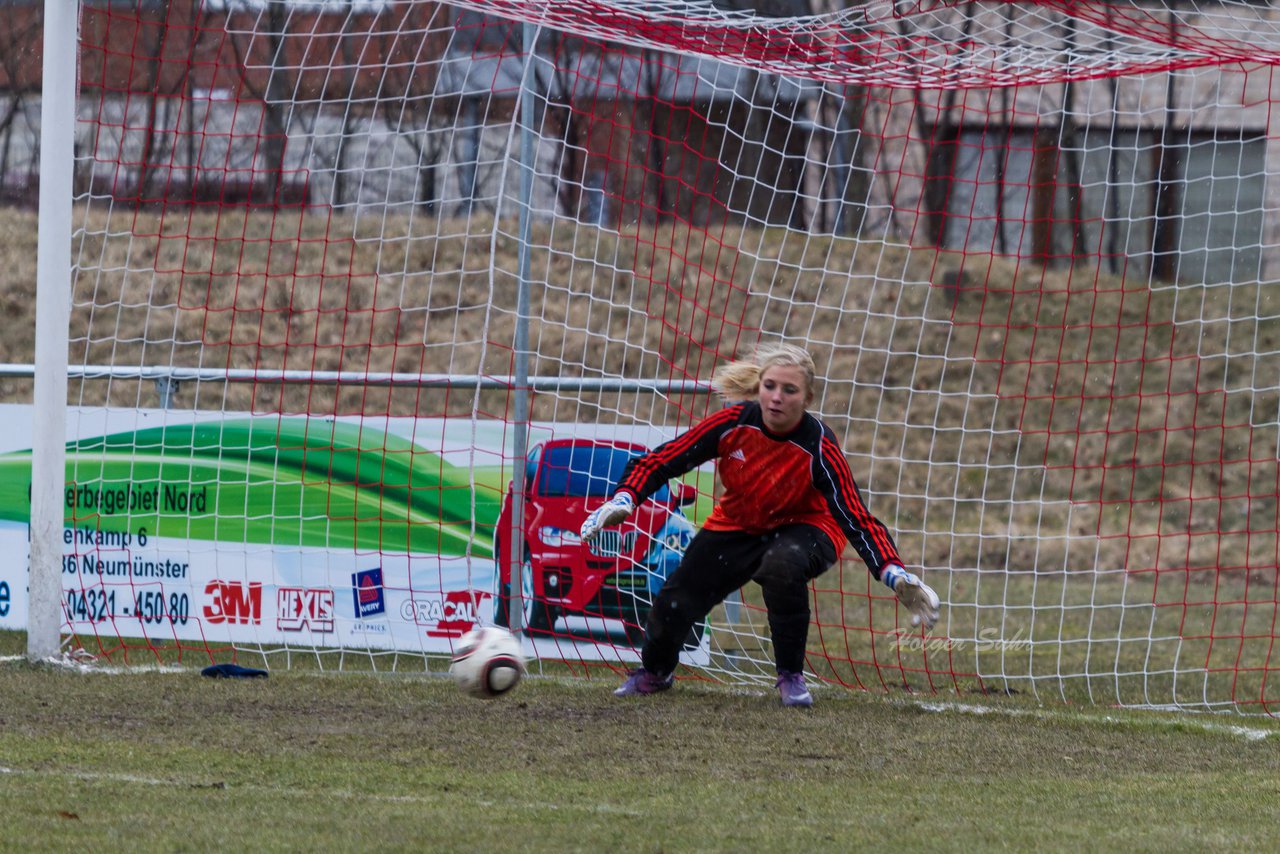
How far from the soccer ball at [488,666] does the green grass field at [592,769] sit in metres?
0.23

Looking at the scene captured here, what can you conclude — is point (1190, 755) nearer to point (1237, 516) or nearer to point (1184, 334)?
point (1237, 516)

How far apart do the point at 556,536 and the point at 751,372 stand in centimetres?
149

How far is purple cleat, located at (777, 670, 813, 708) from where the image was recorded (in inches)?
230

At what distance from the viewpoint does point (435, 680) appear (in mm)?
6320

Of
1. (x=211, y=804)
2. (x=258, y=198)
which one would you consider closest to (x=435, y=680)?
(x=211, y=804)

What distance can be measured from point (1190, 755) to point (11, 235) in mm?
17715

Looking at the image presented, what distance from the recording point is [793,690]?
231 inches

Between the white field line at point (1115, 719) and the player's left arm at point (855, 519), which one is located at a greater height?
the player's left arm at point (855, 519)

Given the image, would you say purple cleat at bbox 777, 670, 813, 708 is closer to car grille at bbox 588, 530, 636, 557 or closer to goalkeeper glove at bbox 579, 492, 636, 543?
goalkeeper glove at bbox 579, 492, 636, 543

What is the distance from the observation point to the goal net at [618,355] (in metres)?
7.01

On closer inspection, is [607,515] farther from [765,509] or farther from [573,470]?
[573,470]

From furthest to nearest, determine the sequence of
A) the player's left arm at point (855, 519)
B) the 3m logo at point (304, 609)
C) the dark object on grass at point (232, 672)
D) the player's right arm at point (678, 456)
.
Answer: the 3m logo at point (304, 609)
the dark object on grass at point (232, 672)
the player's right arm at point (678, 456)
the player's left arm at point (855, 519)

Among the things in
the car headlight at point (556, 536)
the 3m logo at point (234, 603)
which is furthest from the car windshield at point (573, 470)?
the 3m logo at point (234, 603)

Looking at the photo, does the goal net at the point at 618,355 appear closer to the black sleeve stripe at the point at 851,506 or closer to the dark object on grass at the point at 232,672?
the dark object on grass at the point at 232,672
